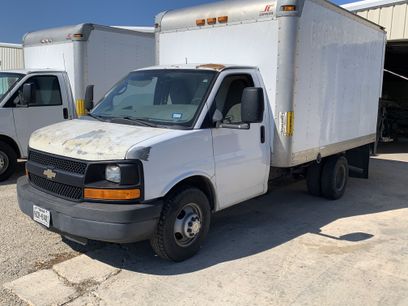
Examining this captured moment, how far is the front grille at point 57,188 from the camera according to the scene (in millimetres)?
4156

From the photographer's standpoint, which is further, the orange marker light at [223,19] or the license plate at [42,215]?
the orange marker light at [223,19]

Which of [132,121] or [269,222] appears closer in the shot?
[132,121]

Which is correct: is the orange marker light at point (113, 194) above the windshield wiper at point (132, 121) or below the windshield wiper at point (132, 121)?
below

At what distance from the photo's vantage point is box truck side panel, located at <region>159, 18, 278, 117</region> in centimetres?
552

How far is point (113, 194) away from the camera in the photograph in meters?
3.99

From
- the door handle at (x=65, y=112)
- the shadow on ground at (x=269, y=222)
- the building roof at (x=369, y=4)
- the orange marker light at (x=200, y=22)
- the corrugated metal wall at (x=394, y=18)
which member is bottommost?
the shadow on ground at (x=269, y=222)

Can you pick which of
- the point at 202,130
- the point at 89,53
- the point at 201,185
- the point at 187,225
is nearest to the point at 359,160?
the point at 201,185

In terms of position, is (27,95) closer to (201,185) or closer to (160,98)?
(160,98)

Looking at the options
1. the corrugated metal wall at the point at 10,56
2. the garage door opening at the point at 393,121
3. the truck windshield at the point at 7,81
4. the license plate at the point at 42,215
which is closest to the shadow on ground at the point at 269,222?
the license plate at the point at 42,215

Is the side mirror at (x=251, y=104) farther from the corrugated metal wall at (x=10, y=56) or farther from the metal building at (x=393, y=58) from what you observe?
the corrugated metal wall at (x=10, y=56)

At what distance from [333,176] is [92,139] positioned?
14.3 ft

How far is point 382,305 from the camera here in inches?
151

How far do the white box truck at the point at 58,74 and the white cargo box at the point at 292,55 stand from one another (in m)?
2.39

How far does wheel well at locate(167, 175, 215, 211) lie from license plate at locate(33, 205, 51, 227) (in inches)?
47.4
